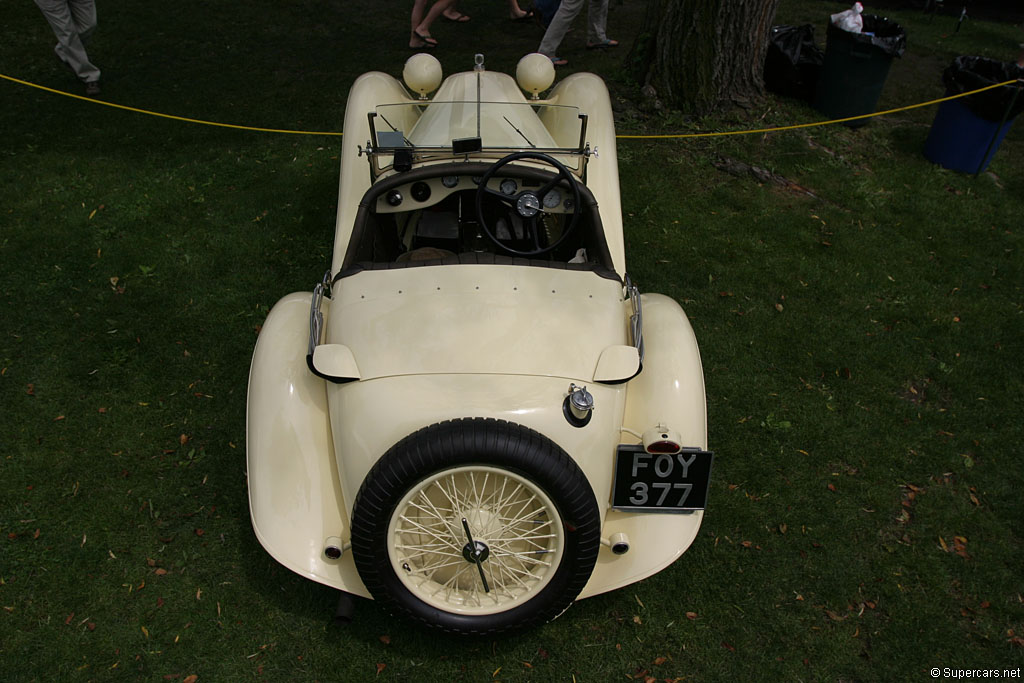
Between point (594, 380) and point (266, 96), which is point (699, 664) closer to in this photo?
point (594, 380)

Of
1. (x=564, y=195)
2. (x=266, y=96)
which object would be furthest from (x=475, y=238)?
(x=266, y=96)

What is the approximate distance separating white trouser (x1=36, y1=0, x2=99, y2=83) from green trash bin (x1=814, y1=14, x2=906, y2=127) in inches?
304

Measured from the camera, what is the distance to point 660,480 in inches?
118

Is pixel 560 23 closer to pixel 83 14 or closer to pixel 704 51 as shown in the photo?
pixel 704 51

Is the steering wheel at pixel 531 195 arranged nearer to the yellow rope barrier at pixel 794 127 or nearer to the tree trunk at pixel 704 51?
the yellow rope barrier at pixel 794 127

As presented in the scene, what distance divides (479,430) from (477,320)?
659 mm

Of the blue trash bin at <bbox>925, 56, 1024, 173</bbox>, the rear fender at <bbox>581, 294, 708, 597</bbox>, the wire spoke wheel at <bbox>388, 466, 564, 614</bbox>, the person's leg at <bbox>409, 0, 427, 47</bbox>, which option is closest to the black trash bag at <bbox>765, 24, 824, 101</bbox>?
the blue trash bin at <bbox>925, 56, 1024, 173</bbox>

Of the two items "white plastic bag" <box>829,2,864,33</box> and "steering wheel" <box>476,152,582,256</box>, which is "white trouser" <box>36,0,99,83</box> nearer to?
"steering wheel" <box>476,152,582,256</box>

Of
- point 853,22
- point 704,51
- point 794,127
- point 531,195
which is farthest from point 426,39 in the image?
point 531,195

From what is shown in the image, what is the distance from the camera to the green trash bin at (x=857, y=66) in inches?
273

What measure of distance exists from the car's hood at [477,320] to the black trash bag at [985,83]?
5112mm

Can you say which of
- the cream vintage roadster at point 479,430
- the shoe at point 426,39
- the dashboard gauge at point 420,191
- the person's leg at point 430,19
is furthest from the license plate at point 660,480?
the person's leg at point 430,19

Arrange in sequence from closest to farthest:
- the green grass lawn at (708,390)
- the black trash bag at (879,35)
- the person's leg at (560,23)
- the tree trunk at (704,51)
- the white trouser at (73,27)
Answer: the green grass lawn at (708,390) → the tree trunk at (704,51) → the black trash bag at (879,35) → the white trouser at (73,27) → the person's leg at (560,23)

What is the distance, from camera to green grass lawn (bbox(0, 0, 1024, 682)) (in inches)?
125
